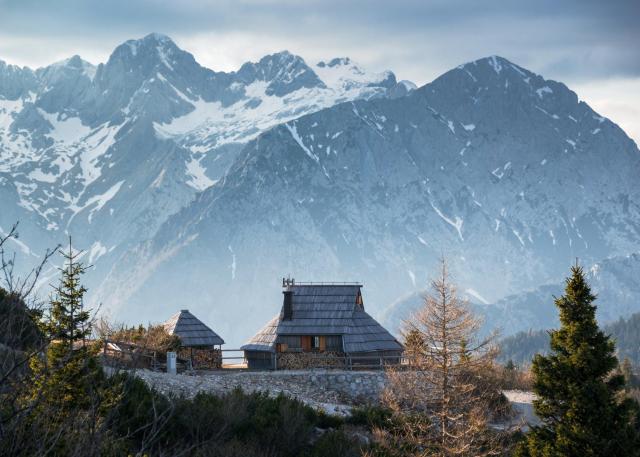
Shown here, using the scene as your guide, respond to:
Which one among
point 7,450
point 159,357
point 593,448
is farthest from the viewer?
point 159,357

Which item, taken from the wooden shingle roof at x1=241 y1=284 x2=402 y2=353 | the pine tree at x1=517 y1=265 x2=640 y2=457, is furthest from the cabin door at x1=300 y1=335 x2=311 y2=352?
the pine tree at x1=517 y1=265 x2=640 y2=457

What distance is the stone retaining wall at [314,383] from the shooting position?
40.8 m

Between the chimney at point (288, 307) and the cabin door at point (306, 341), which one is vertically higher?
the chimney at point (288, 307)

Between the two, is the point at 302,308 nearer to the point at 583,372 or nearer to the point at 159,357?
the point at 159,357

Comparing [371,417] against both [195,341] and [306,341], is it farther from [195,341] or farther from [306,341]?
[195,341]

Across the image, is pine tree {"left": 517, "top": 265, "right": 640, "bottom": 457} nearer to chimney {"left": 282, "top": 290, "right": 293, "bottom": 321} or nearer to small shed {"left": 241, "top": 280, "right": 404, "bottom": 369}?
small shed {"left": 241, "top": 280, "right": 404, "bottom": 369}

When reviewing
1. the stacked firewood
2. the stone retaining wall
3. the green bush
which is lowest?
the green bush

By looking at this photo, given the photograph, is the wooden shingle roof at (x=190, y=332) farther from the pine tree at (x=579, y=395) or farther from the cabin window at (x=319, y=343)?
the pine tree at (x=579, y=395)

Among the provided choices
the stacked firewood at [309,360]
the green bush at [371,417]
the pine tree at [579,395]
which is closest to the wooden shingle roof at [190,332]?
the stacked firewood at [309,360]

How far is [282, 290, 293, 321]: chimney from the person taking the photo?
5184 centimetres

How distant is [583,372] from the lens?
2155cm

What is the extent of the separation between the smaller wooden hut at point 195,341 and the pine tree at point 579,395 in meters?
28.2

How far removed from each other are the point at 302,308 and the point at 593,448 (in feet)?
106

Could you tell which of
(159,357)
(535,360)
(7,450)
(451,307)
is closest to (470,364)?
(451,307)
